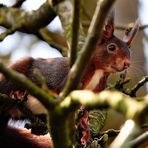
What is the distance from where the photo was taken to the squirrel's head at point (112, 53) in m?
2.96

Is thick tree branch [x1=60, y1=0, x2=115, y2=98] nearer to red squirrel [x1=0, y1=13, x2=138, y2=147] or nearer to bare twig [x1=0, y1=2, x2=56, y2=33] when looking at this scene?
bare twig [x1=0, y1=2, x2=56, y2=33]

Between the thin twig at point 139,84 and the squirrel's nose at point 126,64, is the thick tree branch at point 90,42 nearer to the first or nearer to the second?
the thin twig at point 139,84

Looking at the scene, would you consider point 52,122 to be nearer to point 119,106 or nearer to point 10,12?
point 119,106

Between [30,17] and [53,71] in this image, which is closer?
[30,17]

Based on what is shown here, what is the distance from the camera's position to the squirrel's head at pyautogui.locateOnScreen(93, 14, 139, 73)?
296 centimetres

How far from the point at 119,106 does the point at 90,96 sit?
11cm

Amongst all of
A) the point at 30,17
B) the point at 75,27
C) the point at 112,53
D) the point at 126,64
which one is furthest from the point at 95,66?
the point at 75,27

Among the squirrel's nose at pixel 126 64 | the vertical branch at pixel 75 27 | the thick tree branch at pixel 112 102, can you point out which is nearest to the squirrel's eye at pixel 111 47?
the squirrel's nose at pixel 126 64

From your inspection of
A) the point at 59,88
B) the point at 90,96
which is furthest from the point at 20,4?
the point at 90,96

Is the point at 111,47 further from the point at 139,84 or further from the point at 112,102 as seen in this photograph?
the point at 112,102

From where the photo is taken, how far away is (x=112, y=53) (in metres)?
3.10

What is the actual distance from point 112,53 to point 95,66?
0.14 m

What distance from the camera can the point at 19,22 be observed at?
7.07ft

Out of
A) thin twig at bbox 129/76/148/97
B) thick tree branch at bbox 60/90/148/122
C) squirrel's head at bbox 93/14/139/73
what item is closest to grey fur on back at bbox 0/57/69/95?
squirrel's head at bbox 93/14/139/73
